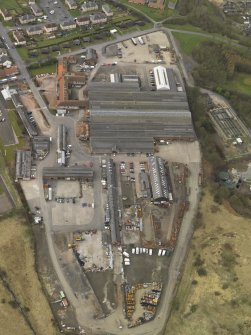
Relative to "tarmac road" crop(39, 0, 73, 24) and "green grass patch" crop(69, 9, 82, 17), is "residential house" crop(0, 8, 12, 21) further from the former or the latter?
"green grass patch" crop(69, 9, 82, 17)

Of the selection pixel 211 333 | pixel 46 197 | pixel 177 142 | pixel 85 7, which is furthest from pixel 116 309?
pixel 85 7

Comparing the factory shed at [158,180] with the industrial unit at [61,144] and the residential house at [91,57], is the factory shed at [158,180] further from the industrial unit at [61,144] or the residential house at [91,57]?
the residential house at [91,57]

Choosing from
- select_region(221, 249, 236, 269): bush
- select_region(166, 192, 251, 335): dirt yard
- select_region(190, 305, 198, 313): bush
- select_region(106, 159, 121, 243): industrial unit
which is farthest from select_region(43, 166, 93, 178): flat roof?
select_region(190, 305, 198, 313): bush

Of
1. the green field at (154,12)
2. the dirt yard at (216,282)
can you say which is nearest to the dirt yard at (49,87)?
the green field at (154,12)

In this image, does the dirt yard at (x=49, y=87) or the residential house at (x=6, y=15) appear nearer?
the dirt yard at (x=49, y=87)

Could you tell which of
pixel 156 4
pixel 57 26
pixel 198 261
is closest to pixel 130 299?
pixel 198 261

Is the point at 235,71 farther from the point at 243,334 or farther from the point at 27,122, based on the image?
the point at 243,334
